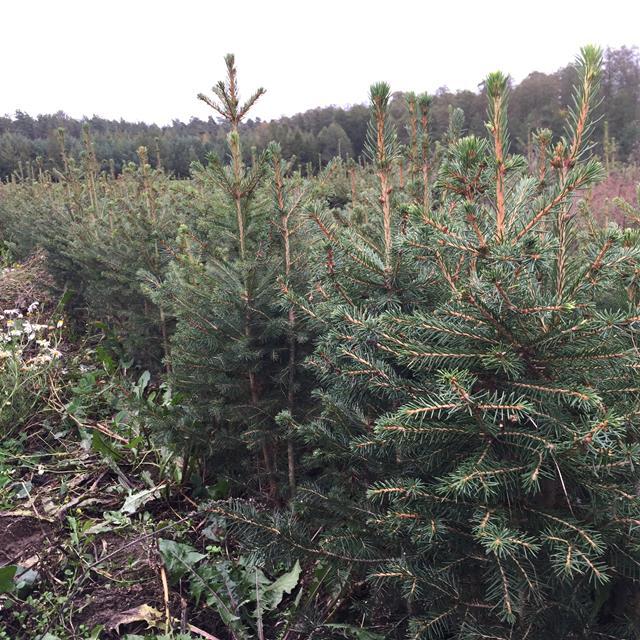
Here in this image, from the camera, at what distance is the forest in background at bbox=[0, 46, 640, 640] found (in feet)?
4.34

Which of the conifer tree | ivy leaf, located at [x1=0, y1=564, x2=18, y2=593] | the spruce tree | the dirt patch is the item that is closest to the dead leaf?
ivy leaf, located at [x1=0, y1=564, x2=18, y2=593]

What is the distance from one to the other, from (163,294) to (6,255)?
8642mm

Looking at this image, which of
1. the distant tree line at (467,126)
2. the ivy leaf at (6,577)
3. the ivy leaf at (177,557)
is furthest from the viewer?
the distant tree line at (467,126)

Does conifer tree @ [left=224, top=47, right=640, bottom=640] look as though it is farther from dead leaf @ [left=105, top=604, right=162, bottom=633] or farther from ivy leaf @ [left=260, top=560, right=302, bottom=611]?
dead leaf @ [left=105, top=604, right=162, bottom=633]

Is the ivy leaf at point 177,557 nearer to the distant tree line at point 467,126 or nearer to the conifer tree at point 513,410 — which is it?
the conifer tree at point 513,410

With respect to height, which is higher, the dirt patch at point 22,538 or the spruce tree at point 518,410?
the spruce tree at point 518,410

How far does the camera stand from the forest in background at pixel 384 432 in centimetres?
132

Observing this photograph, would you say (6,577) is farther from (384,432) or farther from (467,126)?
(467,126)

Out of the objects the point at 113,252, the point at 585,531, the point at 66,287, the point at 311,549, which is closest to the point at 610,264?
the point at 585,531

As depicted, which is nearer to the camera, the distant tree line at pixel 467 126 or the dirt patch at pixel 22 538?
the dirt patch at pixel 22 538

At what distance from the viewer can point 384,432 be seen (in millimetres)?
1377

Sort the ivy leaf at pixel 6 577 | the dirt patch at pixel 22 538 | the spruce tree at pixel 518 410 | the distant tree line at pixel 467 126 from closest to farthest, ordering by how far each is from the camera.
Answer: the spruce tree at pixel 518 410, the ivy leaf at pixel 6 577, the dirt patch at pixel 22 538, the distant tree line at pixel 467 126

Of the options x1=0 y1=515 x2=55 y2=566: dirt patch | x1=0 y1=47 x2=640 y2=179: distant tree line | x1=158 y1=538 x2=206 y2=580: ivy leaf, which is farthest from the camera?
x1=0 y1=47 x2=640 y2=179: distant tree line

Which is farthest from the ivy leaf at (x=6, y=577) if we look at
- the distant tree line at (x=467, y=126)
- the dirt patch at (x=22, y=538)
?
the distant tree line at (x=467, y=126)
